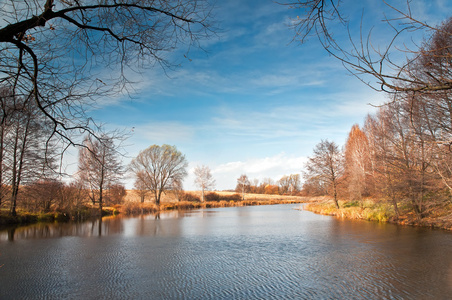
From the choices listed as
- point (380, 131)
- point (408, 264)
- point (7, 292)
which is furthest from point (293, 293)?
point (380, 131)

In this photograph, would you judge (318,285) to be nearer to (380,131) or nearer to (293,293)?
(293,293)

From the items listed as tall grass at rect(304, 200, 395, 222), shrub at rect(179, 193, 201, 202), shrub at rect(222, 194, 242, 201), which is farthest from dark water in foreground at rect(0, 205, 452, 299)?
shrub at rect(222, 194, 242, 201)

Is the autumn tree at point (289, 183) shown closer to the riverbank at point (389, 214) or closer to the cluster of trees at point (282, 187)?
the cluster of trees at point (282, 187)

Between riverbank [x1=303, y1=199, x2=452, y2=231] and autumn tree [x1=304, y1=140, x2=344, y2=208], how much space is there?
226cm

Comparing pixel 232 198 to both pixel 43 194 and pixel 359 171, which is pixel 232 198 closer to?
pixel 359 171

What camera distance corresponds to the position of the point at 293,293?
5582mm

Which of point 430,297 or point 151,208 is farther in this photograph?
point 151,208

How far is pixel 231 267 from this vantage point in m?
7.54

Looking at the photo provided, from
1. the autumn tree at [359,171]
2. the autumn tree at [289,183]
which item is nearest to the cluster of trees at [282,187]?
the autumn tree at [289,183]

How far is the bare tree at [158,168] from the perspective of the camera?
3653 cm

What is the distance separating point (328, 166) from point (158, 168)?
22540 mm

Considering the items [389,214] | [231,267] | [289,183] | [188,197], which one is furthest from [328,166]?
[289,183]

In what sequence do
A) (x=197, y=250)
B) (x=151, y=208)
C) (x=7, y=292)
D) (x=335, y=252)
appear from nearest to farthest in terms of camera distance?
(x=7, y=292) < (x=335, y=252) < (x=197, y=250) < (x=151, y=208)

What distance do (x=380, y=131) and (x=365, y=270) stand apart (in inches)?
496
